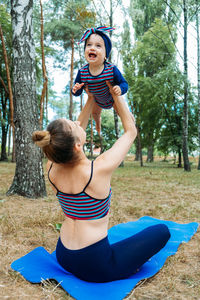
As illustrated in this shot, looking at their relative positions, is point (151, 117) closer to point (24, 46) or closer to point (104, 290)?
point (24, 46)

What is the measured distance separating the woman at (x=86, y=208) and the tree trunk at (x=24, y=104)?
10.7 feet

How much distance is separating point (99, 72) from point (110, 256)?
5.43 ft

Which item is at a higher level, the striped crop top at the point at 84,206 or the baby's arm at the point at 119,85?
the baby's arm at the point at 119,85

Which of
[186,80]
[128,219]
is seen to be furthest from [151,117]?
[128,219]

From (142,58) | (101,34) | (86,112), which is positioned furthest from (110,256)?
(142,58)

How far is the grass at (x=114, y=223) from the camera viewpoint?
6.63 feet

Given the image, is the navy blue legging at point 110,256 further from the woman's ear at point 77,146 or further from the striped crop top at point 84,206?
the woman's ear at point 77,146

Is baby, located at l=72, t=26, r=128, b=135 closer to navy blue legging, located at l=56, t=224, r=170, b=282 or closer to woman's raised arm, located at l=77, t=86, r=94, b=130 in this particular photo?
woman's raised arm, located at l=77, t=86, r=94, b=130

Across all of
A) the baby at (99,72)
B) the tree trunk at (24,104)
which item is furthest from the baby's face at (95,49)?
the tree trunk at (24,104)

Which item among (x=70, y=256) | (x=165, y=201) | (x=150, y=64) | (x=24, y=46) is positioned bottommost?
(x=165, y=201)

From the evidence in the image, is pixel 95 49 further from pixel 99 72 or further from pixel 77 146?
pixel 77 146

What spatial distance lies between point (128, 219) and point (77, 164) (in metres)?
2.71

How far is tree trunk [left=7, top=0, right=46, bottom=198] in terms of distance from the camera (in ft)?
17.1

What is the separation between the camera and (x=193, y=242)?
3.27 meters
